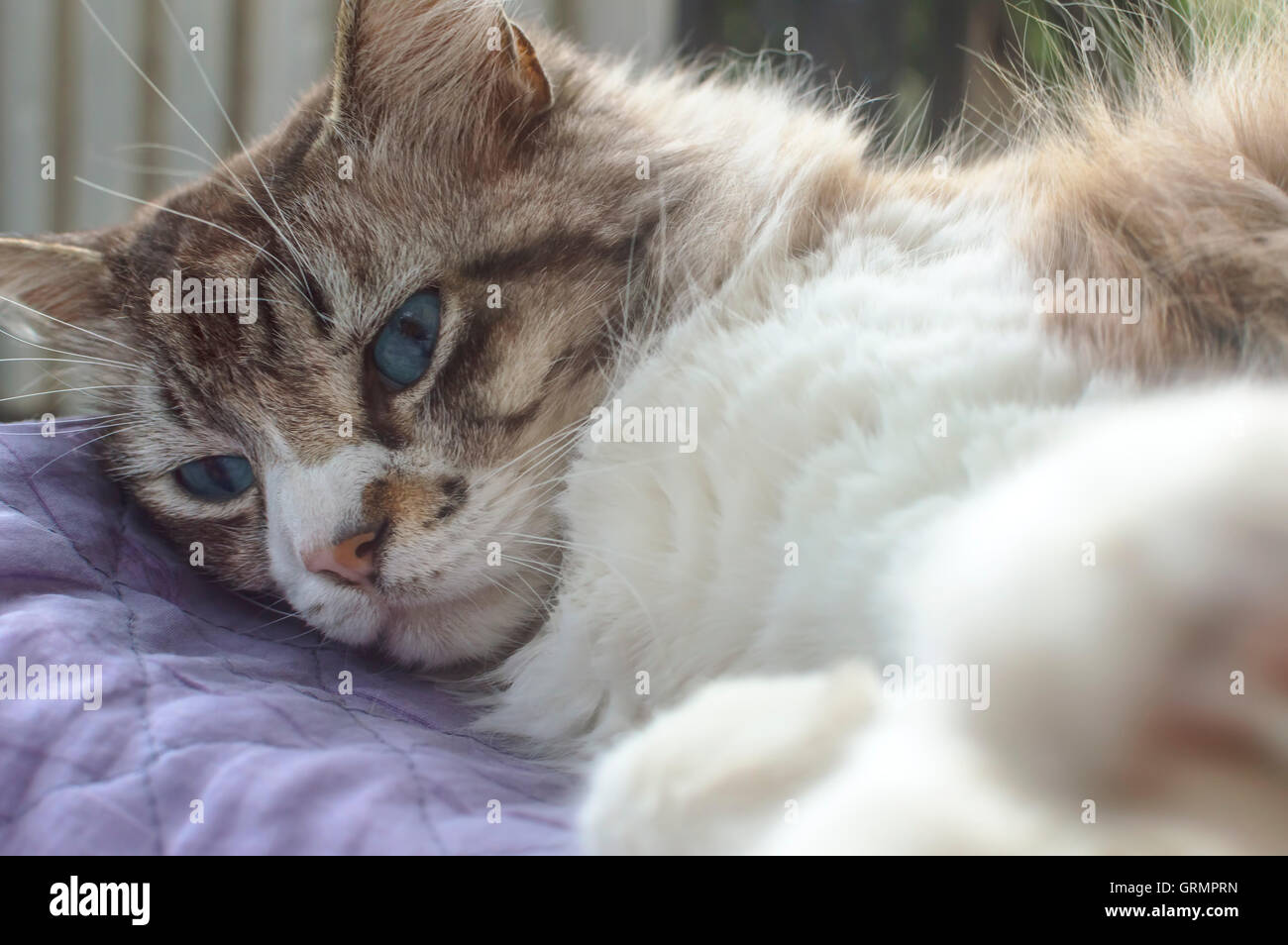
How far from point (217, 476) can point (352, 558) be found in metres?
0.29

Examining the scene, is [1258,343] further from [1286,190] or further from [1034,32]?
[1034,32]

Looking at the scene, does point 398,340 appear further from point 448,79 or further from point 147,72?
point 147,72

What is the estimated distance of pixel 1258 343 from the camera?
671 millimetres

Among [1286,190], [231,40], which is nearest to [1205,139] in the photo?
[1286,190]

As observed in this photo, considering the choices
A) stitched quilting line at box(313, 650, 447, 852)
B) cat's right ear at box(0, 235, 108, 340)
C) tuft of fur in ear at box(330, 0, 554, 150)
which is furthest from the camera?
cat's right ear at box(0, 235, 108, 340)

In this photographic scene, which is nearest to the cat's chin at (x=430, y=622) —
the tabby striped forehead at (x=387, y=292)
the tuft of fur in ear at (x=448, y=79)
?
the tabby striped forehead at (x=387, y=292)

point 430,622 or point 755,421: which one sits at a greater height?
point 755,421

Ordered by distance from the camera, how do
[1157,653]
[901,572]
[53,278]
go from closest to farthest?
[1157,653], [901,572], [53,278]

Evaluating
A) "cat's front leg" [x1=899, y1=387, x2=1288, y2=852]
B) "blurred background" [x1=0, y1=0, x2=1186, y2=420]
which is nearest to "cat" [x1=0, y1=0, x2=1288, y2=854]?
"cat's front leg" [x1=899, y1=387, x2=1288, y2=852]

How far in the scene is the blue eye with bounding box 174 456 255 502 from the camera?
1.08 m

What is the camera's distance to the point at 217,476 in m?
1.09

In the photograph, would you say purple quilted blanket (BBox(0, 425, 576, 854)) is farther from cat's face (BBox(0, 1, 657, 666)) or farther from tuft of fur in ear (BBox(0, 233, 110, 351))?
tuft of fur in ear (BBox(0, 233, 110, 351))

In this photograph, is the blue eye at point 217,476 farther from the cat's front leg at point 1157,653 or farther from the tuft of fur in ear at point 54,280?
the cat's front leg at point 1157,653

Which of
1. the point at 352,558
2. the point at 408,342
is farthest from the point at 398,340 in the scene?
the point at 352,558
